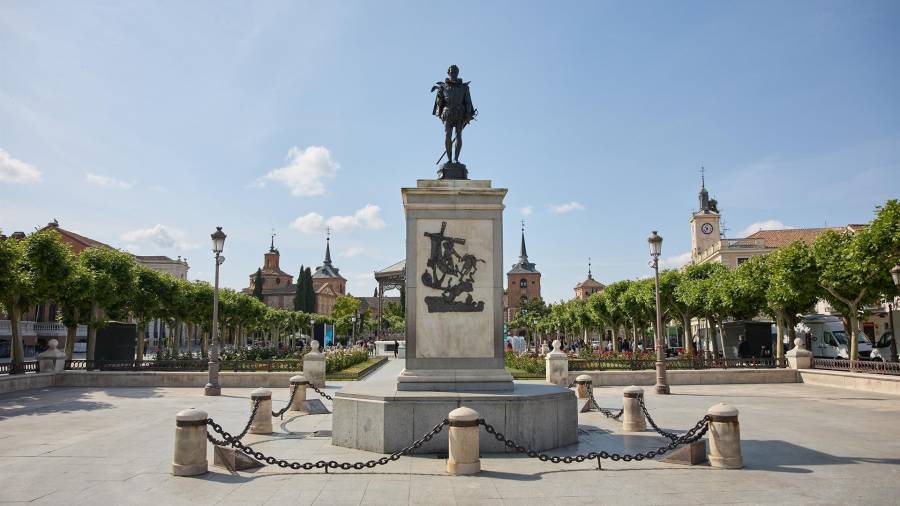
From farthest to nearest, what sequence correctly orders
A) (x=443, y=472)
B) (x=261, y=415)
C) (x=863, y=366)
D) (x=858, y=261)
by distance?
(x=863, y=366) < (x=858, y=261) < (x=261, y=415) < (x=443, y=472)

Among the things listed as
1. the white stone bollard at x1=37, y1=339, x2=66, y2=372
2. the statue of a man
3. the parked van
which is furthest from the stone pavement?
the parked van

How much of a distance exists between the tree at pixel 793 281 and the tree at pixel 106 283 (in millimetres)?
30212

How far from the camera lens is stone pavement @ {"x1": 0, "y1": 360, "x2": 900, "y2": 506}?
7.16 m

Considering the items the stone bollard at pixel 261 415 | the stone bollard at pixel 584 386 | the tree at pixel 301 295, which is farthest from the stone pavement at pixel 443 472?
the tree at pixel 301 295

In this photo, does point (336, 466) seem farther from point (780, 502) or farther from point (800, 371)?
point (800, 371)

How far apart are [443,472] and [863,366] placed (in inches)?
830

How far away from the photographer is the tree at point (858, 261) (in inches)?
821

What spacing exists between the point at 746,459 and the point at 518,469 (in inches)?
148

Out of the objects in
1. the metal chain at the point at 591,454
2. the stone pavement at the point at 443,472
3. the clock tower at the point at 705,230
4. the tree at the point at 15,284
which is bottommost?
the stone pavement at the point at 443,472

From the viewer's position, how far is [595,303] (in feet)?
168

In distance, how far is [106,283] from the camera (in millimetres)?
26672

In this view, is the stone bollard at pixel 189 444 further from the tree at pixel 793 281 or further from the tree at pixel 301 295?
the tree at pixel 301 295

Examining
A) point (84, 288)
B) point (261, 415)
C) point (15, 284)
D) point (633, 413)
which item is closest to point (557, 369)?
point (633, 413)

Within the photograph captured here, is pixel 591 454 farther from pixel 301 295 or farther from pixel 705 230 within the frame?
pixel 301 295
